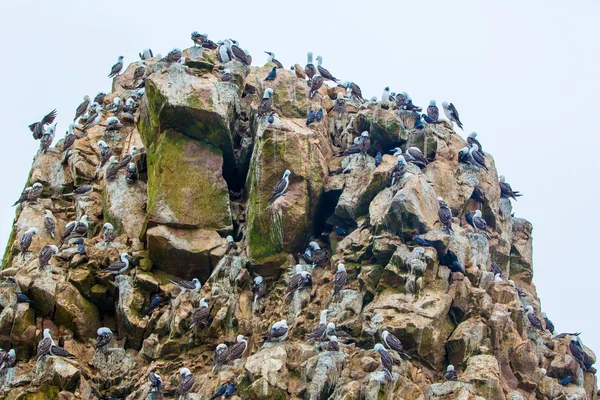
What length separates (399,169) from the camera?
28328mm

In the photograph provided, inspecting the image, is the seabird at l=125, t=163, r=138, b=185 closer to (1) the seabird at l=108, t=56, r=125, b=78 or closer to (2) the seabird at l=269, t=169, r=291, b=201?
(2) the seabird at l=269, t=169, r=291, b=201

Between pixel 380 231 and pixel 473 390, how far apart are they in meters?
5.39

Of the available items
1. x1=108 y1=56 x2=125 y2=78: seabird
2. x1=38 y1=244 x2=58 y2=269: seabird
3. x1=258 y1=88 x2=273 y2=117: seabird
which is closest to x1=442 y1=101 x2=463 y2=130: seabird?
x1=258 y1=88 x2=273 y2=117: seabird

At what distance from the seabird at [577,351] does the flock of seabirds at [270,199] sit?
0.09 ft

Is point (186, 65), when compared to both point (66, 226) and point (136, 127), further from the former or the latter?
point (66, 226)

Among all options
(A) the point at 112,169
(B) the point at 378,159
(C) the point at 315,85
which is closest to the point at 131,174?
(A) the point at 112,169

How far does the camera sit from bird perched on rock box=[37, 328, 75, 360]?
26359mm

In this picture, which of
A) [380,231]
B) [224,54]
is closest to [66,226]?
[224,54]

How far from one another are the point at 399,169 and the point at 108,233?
842 centimetres

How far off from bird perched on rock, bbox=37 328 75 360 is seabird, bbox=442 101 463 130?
14.0 metres

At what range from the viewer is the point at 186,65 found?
32281mm

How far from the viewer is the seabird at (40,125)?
1379 inches

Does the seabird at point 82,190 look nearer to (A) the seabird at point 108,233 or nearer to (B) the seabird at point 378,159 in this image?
(A) the seabird at point 108,233

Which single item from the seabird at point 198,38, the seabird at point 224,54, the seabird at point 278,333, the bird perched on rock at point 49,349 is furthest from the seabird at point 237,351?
the seabird at point 198,38
